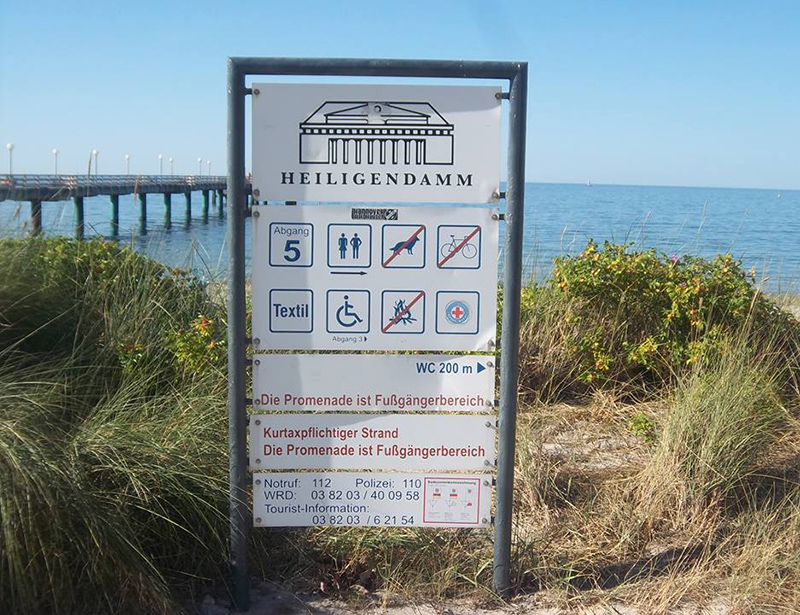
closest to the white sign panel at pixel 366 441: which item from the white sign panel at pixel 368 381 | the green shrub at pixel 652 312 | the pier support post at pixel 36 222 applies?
the white sign panel at pixel 368 381

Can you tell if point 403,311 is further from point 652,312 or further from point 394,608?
point 652,312

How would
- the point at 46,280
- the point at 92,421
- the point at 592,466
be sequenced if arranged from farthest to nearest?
the point at 46,280 < the point at 592,466 < the point at 92,421

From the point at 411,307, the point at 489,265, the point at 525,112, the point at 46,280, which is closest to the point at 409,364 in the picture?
the point at 411,307

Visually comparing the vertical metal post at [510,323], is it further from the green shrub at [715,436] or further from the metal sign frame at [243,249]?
the green shrub at [715,436]

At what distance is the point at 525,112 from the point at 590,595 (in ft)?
6.45

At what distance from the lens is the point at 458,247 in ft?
11.0

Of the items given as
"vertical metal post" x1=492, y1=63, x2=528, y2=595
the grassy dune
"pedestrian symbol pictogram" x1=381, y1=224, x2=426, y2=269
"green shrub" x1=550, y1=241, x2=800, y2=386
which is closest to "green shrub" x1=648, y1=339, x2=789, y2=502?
the grassy dune

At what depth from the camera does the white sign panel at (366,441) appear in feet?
11.2

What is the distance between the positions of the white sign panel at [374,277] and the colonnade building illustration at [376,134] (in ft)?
0.64

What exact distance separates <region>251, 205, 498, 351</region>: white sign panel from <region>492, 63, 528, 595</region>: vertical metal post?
2.7 inches

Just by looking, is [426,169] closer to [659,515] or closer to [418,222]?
[418,222]

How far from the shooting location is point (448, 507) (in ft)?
11.5

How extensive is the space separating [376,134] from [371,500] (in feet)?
4.83

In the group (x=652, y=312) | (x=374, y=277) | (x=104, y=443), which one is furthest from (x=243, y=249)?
(x=652, y=312)
